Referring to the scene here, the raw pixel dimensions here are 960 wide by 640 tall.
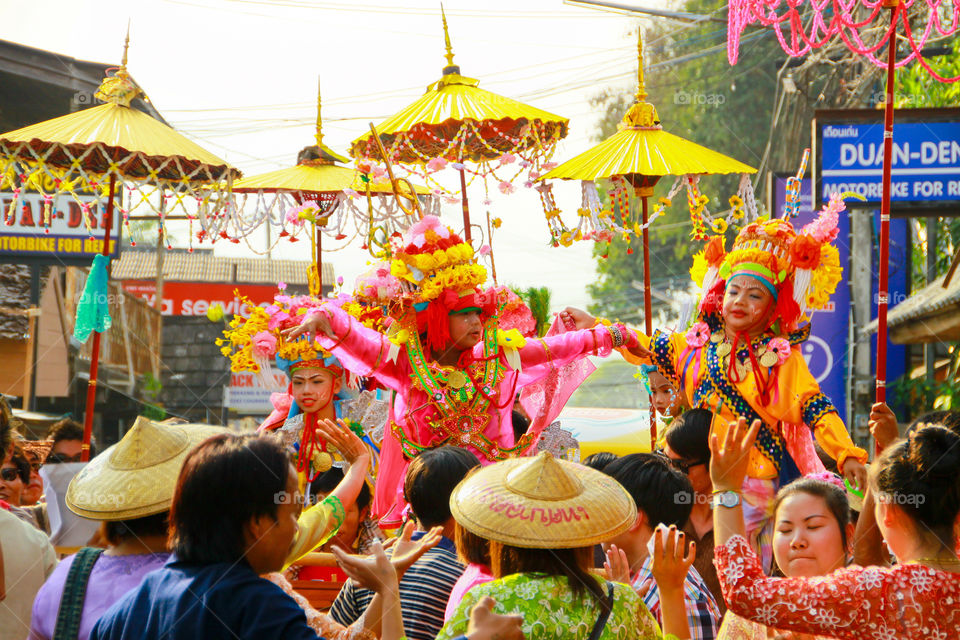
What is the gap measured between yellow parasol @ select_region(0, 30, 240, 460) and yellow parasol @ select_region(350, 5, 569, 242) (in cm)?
105

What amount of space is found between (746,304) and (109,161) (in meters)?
3.57

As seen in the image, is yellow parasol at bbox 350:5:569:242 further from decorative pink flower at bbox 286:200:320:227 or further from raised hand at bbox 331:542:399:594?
raised hand at bbox 331:542:399:594

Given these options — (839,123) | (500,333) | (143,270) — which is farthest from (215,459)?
(143,270)

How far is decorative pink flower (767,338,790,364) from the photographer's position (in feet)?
15.6

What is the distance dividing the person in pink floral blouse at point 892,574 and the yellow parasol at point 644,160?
3579 millimetres

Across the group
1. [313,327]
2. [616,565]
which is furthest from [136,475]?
[313,327]

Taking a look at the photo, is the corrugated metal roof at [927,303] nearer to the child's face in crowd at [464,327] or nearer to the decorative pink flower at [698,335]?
the decorative pink flower at [698,335]

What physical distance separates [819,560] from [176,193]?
4407 mm

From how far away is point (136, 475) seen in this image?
2.47m

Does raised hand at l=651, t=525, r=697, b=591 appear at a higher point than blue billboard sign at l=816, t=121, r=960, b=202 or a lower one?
lower

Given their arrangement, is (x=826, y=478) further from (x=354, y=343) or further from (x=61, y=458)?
(x=61, y=458)

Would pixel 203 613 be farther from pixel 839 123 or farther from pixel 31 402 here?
pixel 31 402

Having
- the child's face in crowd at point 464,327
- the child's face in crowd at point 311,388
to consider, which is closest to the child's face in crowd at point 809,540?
the child's face in crowd at point 464,327

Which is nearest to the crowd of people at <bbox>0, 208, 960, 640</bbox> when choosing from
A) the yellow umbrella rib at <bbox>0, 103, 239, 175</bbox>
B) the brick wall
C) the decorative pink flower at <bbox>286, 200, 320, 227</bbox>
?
the decorative pink flower at <bbox>286, 200, 320, 227</bbox>
